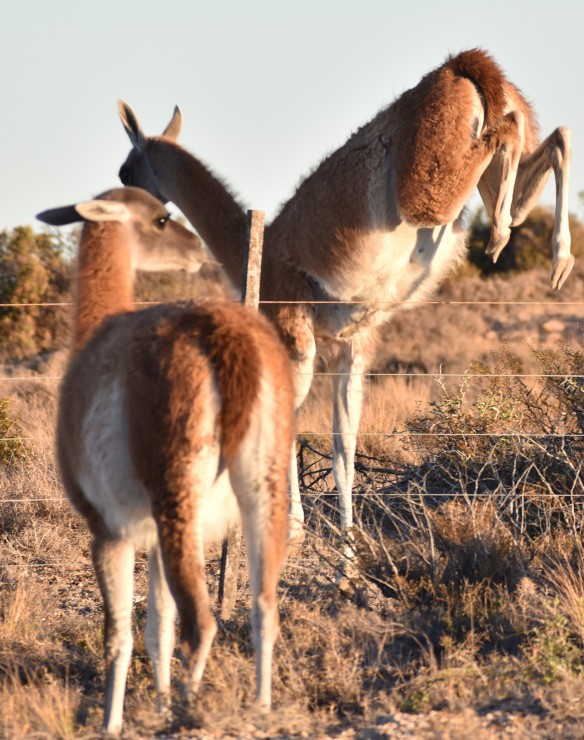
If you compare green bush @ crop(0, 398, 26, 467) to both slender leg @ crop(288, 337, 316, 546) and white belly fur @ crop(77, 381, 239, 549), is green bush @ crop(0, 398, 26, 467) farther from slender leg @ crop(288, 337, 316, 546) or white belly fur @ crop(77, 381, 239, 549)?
white belly fur @ crop(77, 381, 239, 549)

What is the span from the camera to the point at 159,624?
4.19 meters

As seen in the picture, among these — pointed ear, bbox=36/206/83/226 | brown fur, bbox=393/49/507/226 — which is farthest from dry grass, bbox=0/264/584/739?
pointed ear, bbox=36/206/83/226

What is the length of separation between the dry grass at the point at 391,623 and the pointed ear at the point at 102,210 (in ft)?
5.98

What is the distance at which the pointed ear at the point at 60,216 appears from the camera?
15.3 ft

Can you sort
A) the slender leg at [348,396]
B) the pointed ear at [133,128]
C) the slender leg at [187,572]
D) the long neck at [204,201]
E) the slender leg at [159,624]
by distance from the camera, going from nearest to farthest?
the slender leg at [187,572] < the slender leg at [159,624] < the slender leg at [348,396] < the long neck at [204,201] < the pointed ear at [133,128]

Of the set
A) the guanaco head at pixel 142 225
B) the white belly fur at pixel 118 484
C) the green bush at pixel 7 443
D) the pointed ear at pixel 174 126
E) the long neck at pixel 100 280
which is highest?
the pointed ear at pixel 174 126

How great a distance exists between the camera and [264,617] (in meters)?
3.71

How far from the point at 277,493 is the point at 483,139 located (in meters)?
3.01

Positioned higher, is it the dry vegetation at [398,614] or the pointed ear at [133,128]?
the pointed ear at [133,128]

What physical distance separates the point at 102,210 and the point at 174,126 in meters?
3.78

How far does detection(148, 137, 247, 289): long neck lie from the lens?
23.8ft

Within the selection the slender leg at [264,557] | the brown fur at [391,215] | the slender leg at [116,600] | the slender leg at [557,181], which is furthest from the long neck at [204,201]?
the slender leg at [264,557]

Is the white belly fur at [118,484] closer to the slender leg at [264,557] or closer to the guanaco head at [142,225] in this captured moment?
the slender leg at [264,557]

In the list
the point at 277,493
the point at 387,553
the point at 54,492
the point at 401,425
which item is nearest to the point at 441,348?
the point at 401,425
